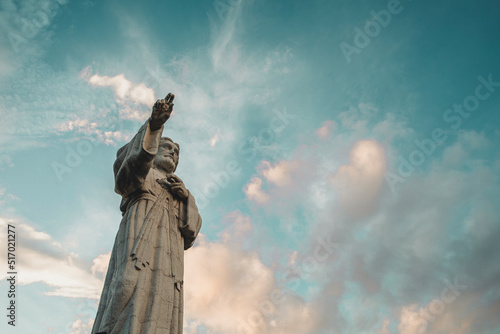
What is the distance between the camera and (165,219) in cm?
1087

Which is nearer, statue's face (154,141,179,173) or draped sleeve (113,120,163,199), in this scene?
draped sleeve (113,120,163,199)

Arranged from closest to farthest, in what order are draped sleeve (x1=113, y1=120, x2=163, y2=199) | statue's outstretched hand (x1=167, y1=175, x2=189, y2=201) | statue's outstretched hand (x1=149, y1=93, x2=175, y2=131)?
draped sleeve (x1=113, y1=120, x2=163, y2=199) → statue's outstretched hand (x1=149, y1=93, x2=175, y2=131) → statue's outstretched hand (x1=167, y1=175, x2=189, y2=201)

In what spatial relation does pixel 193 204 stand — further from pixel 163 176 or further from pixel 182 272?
pixel 182 272

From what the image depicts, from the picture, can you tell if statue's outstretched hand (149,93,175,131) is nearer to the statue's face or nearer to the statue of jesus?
the statue of jesus

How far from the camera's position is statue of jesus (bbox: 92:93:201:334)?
28.2ft

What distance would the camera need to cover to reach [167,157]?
13.0 metres

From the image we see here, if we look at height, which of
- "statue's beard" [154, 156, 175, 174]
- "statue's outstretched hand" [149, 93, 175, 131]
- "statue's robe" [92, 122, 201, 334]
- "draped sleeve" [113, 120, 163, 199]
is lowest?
"statue's robe" [92, 122, 201, 334]

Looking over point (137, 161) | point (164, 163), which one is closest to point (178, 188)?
point (164, 163)

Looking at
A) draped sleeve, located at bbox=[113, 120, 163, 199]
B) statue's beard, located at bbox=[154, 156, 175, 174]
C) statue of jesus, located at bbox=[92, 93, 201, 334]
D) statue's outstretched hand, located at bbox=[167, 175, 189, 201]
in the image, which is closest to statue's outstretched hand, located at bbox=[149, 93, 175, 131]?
statue of jesus, located at bbox=[92, 93, 201, 334]

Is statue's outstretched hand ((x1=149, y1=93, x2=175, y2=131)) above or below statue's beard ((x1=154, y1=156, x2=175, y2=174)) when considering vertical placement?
below

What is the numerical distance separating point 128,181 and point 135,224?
1382mm

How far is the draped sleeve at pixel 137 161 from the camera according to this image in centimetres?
1029

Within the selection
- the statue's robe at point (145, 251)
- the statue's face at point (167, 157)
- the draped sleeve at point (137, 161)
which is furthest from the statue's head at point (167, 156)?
the draped sleeve at point (137, 161)

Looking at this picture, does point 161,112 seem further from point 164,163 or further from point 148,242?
point 148,242
